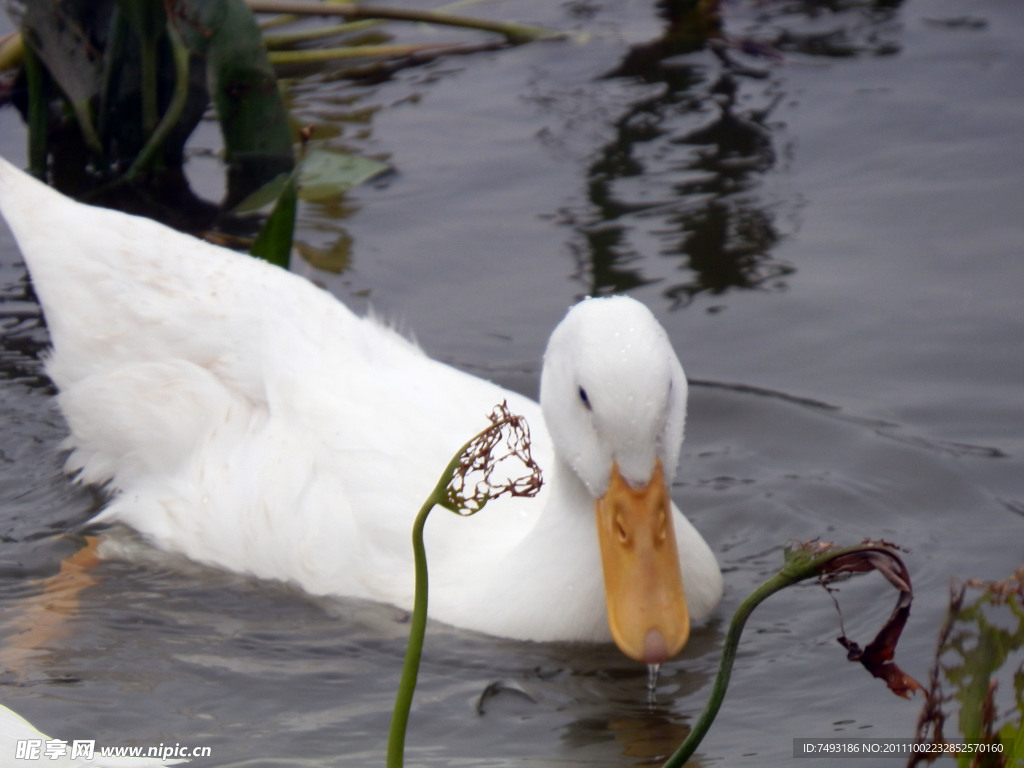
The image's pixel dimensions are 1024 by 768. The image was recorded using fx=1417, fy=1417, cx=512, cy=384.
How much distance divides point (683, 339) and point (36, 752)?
3.66 m

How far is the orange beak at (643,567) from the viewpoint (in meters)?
3.43

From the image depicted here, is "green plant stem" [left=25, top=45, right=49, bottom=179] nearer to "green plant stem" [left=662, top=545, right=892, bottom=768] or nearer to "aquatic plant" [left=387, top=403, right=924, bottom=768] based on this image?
"aquatic plant" [left=387, top=403, right=924, bottom=768]

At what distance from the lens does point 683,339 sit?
556cm

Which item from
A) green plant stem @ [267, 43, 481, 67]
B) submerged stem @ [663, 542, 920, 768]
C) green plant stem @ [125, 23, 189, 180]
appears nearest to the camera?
submerged stem @ [663, 542, 920, 768]

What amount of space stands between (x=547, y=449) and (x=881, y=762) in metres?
1.55

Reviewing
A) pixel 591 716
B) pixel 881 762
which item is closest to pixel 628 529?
pixel 591 716

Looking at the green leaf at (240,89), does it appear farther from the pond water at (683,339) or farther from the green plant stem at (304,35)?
the green plant stem at (304,35)

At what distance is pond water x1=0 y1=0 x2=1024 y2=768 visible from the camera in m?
3.62

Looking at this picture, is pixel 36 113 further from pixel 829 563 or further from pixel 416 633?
pixel 829 563

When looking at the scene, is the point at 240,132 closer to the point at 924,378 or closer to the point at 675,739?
the point at 924,378

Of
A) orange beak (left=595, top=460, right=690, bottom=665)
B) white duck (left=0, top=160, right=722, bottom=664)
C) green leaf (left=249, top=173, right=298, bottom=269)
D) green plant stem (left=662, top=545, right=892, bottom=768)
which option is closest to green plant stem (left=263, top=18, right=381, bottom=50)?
green leaf (left=249, top=173, right=298, bottom=269)

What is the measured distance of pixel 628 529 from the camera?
350cm

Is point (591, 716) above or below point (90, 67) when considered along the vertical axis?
below

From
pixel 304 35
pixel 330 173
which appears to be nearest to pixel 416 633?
pixel 330 173
